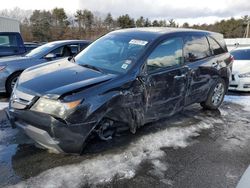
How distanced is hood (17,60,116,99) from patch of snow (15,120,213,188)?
3.12ft

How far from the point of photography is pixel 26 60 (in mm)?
6762

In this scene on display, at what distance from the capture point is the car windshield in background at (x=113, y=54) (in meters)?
3.95

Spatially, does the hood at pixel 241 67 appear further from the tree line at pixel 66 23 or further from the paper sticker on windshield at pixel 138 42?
the tree line at pixel 66 23

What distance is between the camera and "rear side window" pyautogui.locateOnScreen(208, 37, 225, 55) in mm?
5548

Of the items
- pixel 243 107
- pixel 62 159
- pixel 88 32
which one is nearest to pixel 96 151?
pixel 62 159

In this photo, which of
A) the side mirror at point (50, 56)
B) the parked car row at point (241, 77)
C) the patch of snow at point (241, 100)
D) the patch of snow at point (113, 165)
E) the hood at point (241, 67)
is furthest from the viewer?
the hood at point (241, 67)

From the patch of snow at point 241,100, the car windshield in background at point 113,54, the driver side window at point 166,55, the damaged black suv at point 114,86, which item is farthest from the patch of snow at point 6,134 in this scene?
the patch of snow at point 241,100

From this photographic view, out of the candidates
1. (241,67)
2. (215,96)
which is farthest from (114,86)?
(241,67)

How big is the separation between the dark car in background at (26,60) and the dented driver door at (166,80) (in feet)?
12.5

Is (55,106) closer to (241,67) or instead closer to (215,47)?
(215,47)

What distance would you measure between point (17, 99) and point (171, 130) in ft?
8.50

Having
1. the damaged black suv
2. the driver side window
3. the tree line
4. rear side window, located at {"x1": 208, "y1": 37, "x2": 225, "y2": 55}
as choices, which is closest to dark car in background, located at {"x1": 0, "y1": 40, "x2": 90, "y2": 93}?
the damaged black suv

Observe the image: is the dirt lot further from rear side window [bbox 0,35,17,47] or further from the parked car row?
rear side window [bbox 0,35,17,47]

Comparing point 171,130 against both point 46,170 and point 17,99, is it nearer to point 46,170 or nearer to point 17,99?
point 46,170
